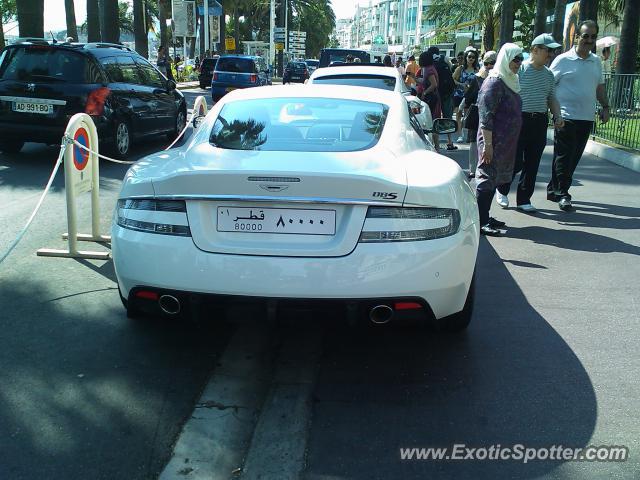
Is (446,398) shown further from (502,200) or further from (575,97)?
(575,97)

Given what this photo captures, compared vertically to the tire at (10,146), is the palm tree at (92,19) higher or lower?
higher

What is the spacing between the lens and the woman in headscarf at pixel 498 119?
6.52 metres

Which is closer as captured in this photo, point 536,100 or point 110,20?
point 536,100

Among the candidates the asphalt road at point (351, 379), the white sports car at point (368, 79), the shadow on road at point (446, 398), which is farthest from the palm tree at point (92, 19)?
the shadow on road at point (446, 398)

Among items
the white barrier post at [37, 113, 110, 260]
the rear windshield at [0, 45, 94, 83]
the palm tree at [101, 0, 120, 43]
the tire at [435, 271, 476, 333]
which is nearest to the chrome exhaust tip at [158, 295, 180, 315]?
the tire at [435, 271, 476, 333]

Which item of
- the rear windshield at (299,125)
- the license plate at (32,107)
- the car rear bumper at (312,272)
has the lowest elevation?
the car rear bumper at (312,272)

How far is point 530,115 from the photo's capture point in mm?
7477

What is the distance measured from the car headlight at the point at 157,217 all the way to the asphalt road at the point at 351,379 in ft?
1.83

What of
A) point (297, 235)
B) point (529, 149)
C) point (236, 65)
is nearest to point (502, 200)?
point (529, 149)

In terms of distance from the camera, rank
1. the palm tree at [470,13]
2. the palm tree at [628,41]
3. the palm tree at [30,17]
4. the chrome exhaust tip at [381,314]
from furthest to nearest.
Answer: the palm tree at [470,13]
the palm tree at [628,41]
the palm tree at [30,17]
the chrome exhaust tip at [381,314]

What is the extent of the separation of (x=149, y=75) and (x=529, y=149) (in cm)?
754

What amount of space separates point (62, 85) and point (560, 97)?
690cm

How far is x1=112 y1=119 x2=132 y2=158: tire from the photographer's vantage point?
10867 mm

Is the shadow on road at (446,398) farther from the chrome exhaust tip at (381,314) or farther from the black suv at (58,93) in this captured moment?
the black suv at (58,93)
